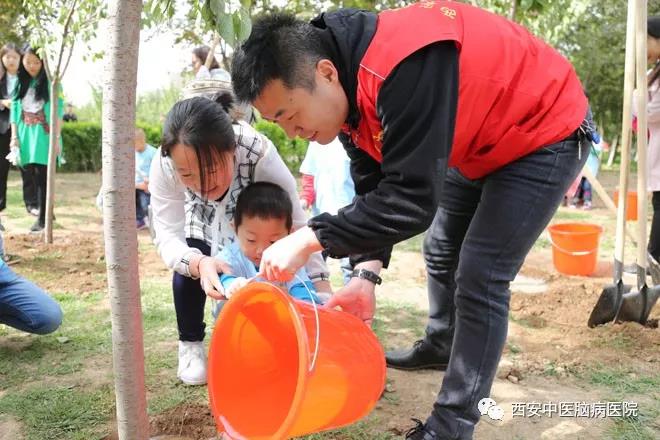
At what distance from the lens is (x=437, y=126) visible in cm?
137

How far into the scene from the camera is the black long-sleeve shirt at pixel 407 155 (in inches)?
53.9

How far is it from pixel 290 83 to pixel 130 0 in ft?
1.42

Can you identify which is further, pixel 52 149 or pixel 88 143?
pixel 88 143

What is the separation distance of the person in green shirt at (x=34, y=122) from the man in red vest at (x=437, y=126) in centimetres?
488

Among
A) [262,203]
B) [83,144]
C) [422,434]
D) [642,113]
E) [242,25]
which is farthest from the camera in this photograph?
[83,144]

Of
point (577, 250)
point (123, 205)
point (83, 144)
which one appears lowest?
point (577, 250)

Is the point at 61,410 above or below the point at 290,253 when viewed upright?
below

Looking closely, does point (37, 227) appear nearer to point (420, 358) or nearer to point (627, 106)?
point (420, 358)

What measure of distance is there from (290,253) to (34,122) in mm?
5315

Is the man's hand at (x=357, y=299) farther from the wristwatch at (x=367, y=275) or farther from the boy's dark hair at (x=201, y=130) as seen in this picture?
the boy's dark hair at (x=201, y=130)

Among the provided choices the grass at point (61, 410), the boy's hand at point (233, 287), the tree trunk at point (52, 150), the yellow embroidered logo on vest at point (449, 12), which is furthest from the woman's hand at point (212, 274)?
the tree trunk at point (52, 150)

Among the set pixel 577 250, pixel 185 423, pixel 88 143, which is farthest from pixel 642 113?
pixel 88 143

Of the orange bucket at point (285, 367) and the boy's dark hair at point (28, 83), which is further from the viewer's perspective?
the boy's dark hair at point (28, 83)

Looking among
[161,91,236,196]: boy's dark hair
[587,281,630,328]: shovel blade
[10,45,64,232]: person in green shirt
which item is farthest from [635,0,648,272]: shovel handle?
[10,45,64,232]: person in green shirt
